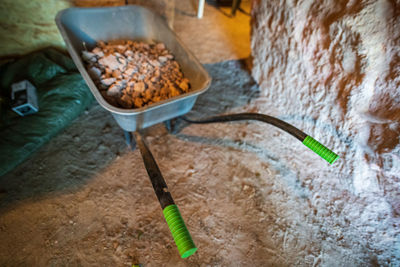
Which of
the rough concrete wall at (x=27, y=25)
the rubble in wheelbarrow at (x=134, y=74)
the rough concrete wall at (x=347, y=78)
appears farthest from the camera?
the rough concrete wall at (x=27, y=25)

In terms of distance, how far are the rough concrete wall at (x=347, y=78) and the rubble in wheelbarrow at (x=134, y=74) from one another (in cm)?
89

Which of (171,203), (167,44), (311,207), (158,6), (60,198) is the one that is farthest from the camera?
(158,6)

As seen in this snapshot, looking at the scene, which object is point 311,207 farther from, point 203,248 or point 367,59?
point 367,59

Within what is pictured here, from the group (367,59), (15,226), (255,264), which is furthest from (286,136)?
(15,226)

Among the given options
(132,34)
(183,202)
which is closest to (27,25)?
(132,34)

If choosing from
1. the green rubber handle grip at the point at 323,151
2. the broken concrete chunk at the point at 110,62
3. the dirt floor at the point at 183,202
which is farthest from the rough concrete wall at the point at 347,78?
the broken concrete chunk at the point at 110,62

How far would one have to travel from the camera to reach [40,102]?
1.46 meters

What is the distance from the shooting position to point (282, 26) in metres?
1.56

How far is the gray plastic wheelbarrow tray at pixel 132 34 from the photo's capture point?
1123mm

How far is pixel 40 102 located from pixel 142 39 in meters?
0.88

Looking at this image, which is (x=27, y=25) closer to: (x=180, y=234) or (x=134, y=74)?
(x=134, y=74)

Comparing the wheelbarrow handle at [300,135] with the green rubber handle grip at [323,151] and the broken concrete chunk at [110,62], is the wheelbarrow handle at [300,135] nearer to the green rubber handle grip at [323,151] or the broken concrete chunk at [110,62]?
the green rubber handle grip at [323,151]

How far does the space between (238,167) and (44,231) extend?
1.25m

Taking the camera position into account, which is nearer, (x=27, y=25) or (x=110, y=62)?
(x=110, y=62)
